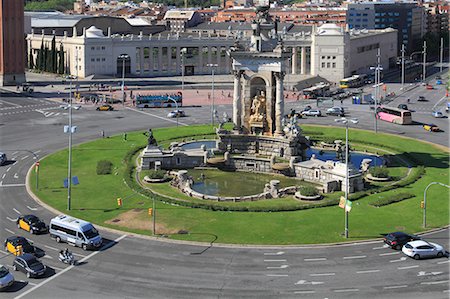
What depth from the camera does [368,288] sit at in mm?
56906

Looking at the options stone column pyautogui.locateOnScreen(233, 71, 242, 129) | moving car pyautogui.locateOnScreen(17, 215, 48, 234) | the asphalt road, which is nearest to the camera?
the asphalt road

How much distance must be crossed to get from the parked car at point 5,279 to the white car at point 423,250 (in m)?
34.5

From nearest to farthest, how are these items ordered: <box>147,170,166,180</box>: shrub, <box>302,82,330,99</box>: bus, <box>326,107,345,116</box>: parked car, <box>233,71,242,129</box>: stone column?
1. <box>147,170,166,180</box>: shrub
2. <box>233,71,242,129</box>: stone column
3. <box>326,107,345,116</box>: parked car
4. <box>302,82,330,99</box>: bus

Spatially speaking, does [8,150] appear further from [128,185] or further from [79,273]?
[79,273]

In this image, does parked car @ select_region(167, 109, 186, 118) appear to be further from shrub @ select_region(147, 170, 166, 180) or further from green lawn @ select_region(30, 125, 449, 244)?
shrub @ select_region(147, 170, 166, 180)

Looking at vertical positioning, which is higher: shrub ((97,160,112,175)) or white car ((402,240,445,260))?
shrub ((97,160,112,175))

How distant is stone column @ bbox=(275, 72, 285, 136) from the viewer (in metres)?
106

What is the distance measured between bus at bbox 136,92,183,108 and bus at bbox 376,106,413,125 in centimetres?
4725

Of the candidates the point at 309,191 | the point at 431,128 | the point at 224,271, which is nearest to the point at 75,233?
the point at 224,271

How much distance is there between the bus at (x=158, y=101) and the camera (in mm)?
166500

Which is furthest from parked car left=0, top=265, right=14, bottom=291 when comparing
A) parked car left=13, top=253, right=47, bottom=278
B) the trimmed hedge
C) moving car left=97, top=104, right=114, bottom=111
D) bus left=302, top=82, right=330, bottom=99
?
bus left=302, top=82, right=330, bottom=99

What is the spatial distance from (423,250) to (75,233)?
105 ft

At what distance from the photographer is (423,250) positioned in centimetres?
6372

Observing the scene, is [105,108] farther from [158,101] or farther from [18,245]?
[18,245]
